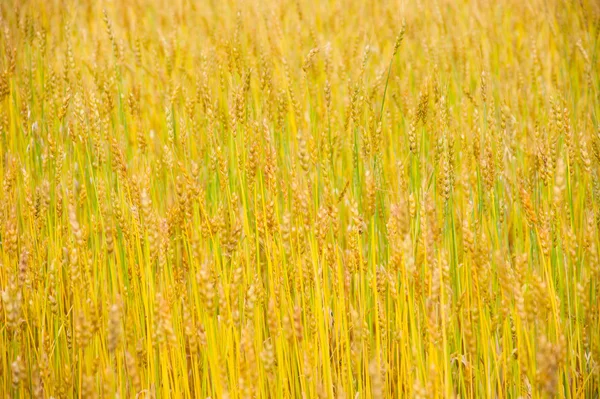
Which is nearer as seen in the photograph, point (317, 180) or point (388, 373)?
point (388, 373)

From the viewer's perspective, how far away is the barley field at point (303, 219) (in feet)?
3.87

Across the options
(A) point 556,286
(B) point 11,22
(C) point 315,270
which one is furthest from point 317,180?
(B) point 11,22

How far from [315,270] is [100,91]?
145 cm

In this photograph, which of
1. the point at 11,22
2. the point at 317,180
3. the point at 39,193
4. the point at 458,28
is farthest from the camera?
the point at 458,28

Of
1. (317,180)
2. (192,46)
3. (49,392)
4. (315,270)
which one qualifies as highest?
(192,46)

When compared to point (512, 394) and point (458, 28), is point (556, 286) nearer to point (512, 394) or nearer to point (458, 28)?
point (512, 394)

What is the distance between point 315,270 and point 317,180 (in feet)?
1.90

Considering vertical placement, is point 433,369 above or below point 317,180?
below

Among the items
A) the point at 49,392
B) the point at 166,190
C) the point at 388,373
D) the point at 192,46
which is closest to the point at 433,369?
the point at 388,373

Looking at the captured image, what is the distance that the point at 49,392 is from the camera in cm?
113

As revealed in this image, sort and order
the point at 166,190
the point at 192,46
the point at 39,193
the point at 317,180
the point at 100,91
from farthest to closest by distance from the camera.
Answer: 1. the point at 192,46
2. the point at 100,91
3. the point at 166,190
4. the point at 317,180
5. the point at 39,193

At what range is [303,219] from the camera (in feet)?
4.55

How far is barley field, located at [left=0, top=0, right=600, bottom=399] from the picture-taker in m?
1.18

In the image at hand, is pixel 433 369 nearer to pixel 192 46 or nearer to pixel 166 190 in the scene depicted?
pixel 166 190
